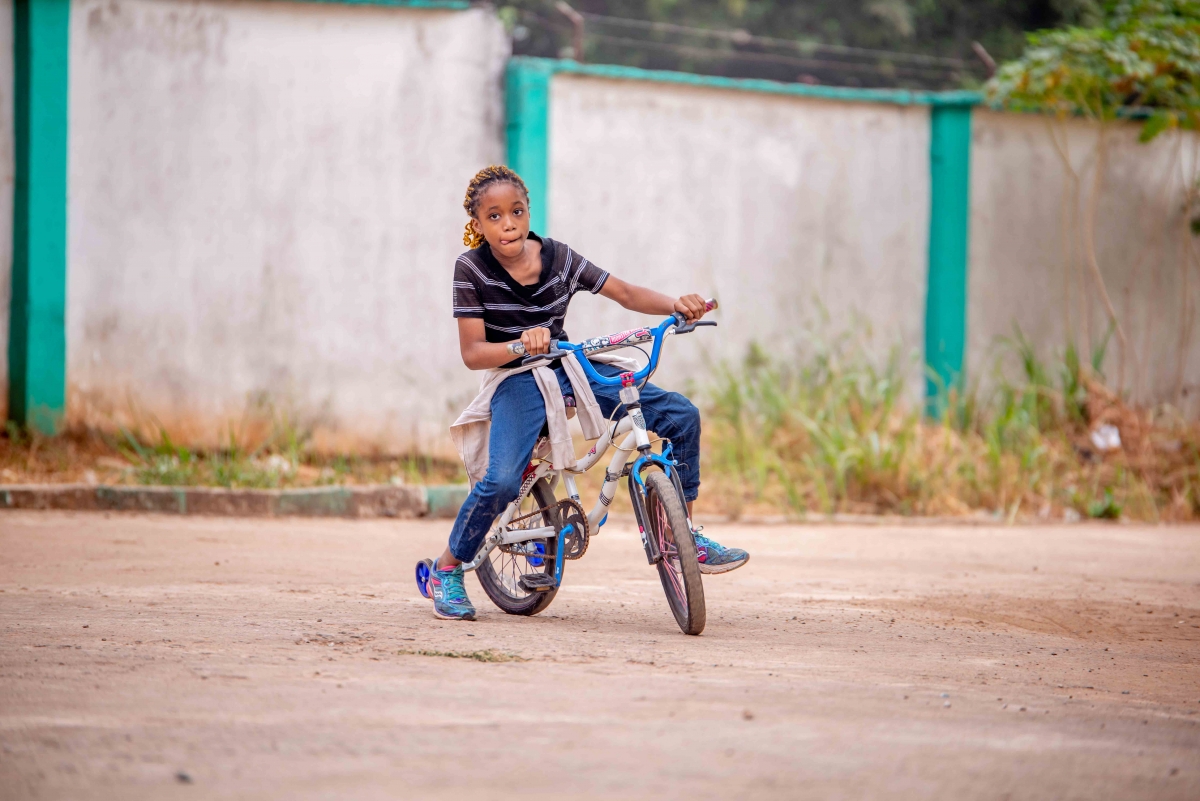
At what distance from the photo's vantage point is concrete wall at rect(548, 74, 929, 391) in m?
8.36

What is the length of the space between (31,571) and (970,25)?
17154 mm

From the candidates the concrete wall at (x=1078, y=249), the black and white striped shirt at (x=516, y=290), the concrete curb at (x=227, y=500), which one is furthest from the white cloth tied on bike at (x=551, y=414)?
the concrete wall at (x=1078, y=249)

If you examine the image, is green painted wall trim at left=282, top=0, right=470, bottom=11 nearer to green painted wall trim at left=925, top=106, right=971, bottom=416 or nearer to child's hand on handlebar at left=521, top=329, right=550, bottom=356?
green painted wall trim at left=925, top=106, right=971, bottom=416

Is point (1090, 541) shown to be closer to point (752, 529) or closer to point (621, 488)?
point (752, 529)

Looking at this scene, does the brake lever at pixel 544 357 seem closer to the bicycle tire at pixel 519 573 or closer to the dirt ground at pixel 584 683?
the bicycle tire at pixel 519 573

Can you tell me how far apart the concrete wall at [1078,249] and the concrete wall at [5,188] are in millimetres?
6708

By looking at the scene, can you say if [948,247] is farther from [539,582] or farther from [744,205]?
[539,582]

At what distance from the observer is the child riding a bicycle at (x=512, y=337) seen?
4.04m

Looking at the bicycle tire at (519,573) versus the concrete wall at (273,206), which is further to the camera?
the concrete wall at (273,206)

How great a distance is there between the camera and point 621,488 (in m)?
7.71

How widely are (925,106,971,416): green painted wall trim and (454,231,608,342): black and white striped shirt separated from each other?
5.64 meters

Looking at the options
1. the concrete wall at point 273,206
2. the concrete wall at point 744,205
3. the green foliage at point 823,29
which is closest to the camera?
the concrete wall at point 273,206

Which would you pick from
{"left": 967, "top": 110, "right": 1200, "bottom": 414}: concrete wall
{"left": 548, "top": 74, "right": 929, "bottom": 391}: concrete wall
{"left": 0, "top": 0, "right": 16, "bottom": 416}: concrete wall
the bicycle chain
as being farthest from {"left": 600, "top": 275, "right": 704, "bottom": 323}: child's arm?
{"left": 967, "top": 110, "right": 1200, "bottom": 414}: concrete wall

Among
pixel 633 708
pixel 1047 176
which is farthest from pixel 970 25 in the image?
pixel 633 708
